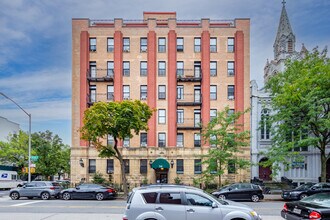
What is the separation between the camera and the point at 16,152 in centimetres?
4975

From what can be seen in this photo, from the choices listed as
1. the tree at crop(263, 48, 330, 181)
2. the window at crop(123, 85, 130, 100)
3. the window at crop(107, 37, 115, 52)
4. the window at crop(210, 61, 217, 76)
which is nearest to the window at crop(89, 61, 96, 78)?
the window at crop(107, 37, 115, 52)

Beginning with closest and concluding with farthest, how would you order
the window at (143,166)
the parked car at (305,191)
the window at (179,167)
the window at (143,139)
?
1. the parked car at (305,191)
2. the window at (179,167)
3. the window at (143,166)
4. the window at (143,139)

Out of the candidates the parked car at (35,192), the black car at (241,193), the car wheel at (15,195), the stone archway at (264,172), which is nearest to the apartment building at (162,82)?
the stone archway at (264,172)

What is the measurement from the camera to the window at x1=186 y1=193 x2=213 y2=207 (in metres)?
11.0

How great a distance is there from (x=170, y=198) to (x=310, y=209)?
4688mm

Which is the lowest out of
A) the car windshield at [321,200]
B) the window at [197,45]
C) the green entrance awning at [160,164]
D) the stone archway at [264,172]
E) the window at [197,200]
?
the stone archway at [264,172]

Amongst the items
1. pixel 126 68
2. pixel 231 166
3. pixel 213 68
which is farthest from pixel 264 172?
pixel 126 68

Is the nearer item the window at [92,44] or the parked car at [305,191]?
the parked car at [305,191]

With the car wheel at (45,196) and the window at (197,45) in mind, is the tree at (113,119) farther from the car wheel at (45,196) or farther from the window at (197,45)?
the window at (197,45)

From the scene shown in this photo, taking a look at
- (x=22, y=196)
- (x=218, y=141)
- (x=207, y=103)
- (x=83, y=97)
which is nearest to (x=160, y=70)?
(x=207, y=103)

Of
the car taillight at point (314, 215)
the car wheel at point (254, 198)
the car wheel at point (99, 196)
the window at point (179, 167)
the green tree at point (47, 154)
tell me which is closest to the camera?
the car taillight at point (314, 215)

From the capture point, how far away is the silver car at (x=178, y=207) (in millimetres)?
10711

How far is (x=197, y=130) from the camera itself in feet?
128

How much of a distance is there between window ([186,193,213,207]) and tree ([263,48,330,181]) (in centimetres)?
1925
